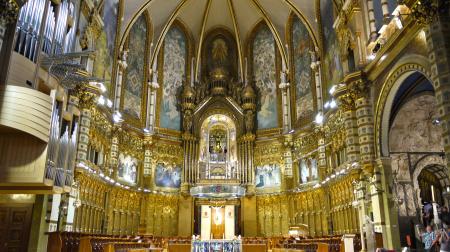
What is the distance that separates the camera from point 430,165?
879 inches

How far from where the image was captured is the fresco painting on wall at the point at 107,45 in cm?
2372

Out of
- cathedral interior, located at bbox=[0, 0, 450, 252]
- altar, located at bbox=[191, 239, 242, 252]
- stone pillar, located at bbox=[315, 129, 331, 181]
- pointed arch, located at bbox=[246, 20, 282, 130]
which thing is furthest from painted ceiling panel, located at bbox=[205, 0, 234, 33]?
altar, located at bbox=[191, 239, 242, 252]

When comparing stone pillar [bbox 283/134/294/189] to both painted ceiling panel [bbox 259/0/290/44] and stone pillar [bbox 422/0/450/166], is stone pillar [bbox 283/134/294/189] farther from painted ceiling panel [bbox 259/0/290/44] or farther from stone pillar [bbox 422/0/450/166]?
stone pillar [bbox 422/0/450/166]

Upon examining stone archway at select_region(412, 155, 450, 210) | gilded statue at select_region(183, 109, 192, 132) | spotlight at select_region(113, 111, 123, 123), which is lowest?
stone archway at select_region(412, 155, 450, 210)

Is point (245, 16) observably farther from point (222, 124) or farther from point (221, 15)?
point (222, 124)

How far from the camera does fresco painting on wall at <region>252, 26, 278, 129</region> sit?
31.7 metres

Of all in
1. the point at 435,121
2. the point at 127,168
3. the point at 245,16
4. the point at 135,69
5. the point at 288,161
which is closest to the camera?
the point at 435,121

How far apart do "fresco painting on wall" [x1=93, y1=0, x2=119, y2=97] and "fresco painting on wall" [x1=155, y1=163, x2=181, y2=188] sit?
7.39m

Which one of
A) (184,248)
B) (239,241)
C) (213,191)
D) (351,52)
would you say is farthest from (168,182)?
(351,52)

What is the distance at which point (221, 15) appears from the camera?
34062 millimetres

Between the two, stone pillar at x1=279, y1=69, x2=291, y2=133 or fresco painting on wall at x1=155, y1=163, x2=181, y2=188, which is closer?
fresco painting on wall at x1=155, y1=163, x2=181, y2=188

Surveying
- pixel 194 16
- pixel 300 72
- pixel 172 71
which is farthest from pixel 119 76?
pixel 300 72

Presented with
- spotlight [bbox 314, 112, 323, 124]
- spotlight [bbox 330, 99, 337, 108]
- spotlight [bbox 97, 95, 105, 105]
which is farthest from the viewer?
spotlight [bbox 314, 112, 323, 124]

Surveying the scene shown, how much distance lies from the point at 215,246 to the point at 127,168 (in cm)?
835
